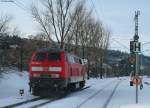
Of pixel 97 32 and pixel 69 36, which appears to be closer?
pixel 69 36

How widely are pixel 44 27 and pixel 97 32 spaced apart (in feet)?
89.2

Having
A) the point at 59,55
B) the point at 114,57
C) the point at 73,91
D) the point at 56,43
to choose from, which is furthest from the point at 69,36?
the point at 114,57

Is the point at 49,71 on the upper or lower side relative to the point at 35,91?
upper

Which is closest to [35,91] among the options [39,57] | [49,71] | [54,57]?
[49,71]

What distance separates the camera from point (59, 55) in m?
33.6

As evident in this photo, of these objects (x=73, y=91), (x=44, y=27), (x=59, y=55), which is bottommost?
(x=73, y=91)

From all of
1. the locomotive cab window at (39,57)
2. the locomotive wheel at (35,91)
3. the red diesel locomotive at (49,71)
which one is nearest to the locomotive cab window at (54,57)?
the red diesel locomotive at (49,71)

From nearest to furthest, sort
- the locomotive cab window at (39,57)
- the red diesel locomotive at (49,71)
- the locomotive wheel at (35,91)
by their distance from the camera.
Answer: the red diesel locomotive at (49,71) → the locomotive wheel at (35,91) → the locomotive cab window at (39,57)

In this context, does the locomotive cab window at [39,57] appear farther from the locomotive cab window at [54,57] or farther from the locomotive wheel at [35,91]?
the locomotive wheel at [35,91]

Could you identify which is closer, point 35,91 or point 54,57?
point 35,91

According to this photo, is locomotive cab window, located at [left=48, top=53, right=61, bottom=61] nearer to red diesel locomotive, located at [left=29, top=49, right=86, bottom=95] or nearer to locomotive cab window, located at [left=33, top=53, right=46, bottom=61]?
red diesel locomotive, located at [left=29, top=49, right=86, bottom=95]

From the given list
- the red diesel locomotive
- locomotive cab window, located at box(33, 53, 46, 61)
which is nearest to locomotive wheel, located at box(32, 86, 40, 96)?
the red diesel locomotive

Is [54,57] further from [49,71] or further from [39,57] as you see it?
[49,71]

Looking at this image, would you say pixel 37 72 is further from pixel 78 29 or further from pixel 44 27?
pixel 78 29
